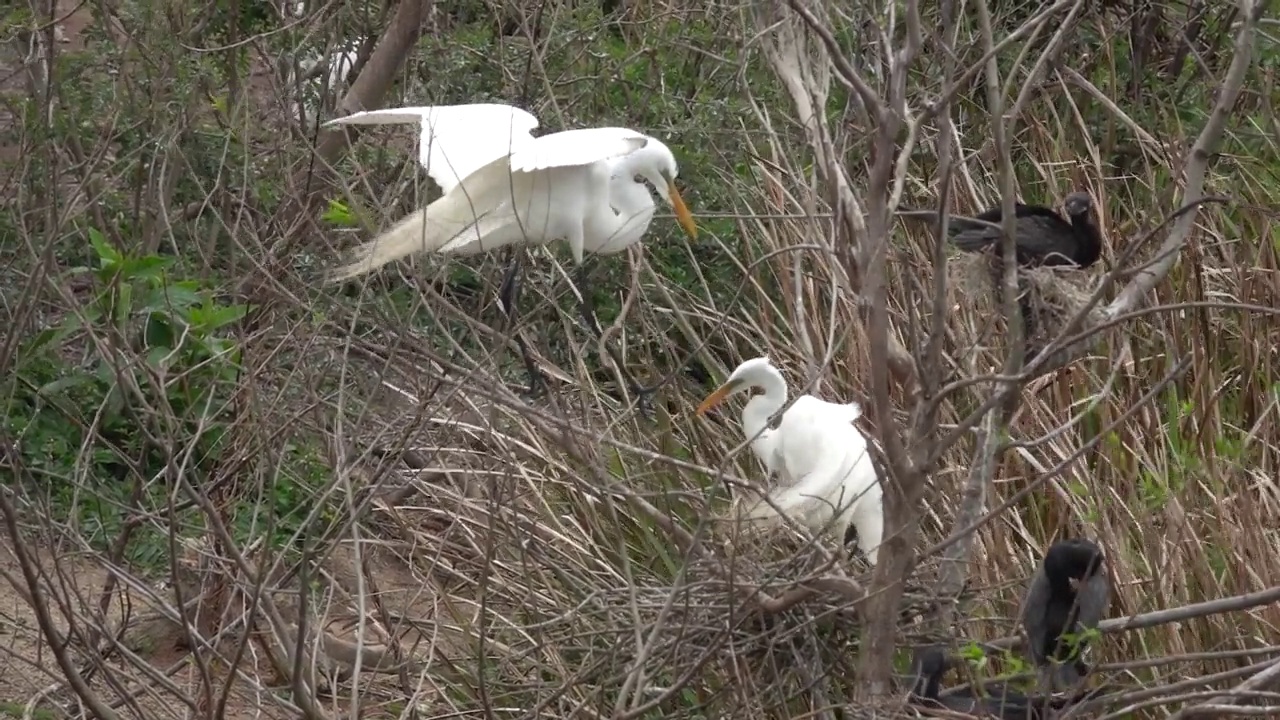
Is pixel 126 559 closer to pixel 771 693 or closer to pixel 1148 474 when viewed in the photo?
pixel 771 693

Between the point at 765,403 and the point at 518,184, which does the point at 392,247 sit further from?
the point at 765,403

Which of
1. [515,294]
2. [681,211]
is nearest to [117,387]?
[515,294]

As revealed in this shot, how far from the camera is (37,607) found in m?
2.71

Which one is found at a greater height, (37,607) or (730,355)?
(37,607)

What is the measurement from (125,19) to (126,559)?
7.18 feet

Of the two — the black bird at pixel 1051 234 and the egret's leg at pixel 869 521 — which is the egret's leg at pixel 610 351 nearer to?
the egret's leg at pixel 869 521

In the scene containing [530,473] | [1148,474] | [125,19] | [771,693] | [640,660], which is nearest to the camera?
[640,660]

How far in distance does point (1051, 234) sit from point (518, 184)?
4.91ft

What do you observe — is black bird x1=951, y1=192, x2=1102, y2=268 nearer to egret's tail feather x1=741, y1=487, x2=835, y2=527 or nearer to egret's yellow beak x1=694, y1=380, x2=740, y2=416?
egret's yellow beak x1=694, y1=380, x2=740, y2=416

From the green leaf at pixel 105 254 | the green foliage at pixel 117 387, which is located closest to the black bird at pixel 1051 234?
the green foliage at pixel 117 387

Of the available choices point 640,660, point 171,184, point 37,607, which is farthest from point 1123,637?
point 171,184

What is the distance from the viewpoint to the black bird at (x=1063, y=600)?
3.34 metres

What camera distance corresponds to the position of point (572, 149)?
3967mm

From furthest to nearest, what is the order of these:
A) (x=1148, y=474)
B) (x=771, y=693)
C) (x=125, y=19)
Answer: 1. (x=125, y=19)
2. (x=1148, y=474)
3. (x=771, y=693)
